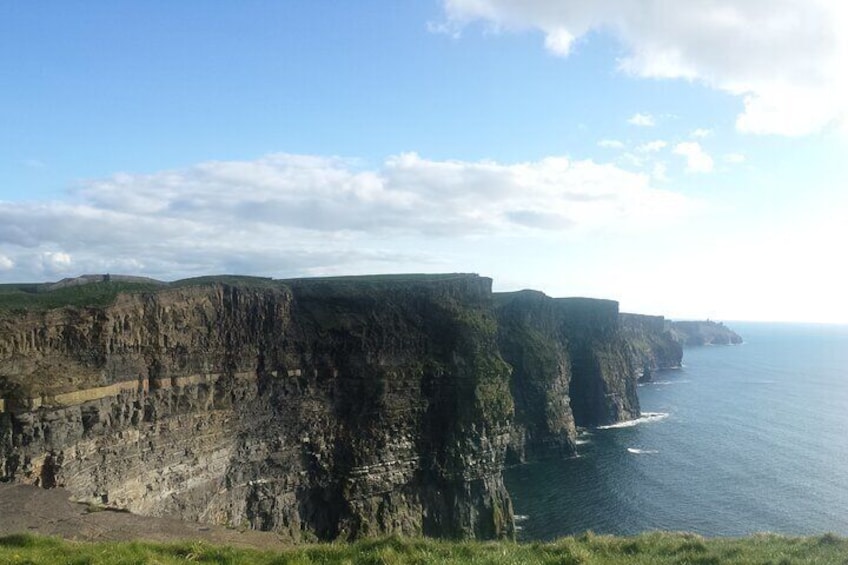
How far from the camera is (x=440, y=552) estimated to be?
1652cm

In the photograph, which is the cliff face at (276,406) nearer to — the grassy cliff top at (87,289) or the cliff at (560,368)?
the grassy cliff top at (87,289)

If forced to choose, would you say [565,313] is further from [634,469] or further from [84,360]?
[84,360]

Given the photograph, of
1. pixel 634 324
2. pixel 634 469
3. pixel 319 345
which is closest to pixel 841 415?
pixel 634 469

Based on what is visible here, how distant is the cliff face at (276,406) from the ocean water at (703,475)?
13.1 m

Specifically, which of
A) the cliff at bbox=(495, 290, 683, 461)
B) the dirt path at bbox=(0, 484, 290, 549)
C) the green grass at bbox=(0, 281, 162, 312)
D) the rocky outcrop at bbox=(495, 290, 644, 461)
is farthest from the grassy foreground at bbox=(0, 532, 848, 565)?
the cliff at bbox=(495, 290, 683, 461)

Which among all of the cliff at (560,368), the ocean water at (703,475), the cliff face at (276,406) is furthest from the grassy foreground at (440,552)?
the cliff at (560,368)

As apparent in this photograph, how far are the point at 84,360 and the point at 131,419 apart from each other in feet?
16.4

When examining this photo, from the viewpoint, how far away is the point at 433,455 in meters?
56.2

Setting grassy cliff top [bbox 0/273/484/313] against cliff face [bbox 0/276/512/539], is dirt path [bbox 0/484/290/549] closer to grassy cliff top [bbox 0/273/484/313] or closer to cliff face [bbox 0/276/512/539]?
cliff face [bbox 0/276/512/539]

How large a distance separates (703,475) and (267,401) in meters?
57.4

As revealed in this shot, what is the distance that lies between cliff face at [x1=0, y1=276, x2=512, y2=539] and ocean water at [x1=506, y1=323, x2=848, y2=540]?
13094mm

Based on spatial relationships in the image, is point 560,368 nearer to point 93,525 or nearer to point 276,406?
point 276,406

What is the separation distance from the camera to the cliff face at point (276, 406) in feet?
110

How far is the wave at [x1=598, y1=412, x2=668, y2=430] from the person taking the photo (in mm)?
110062
